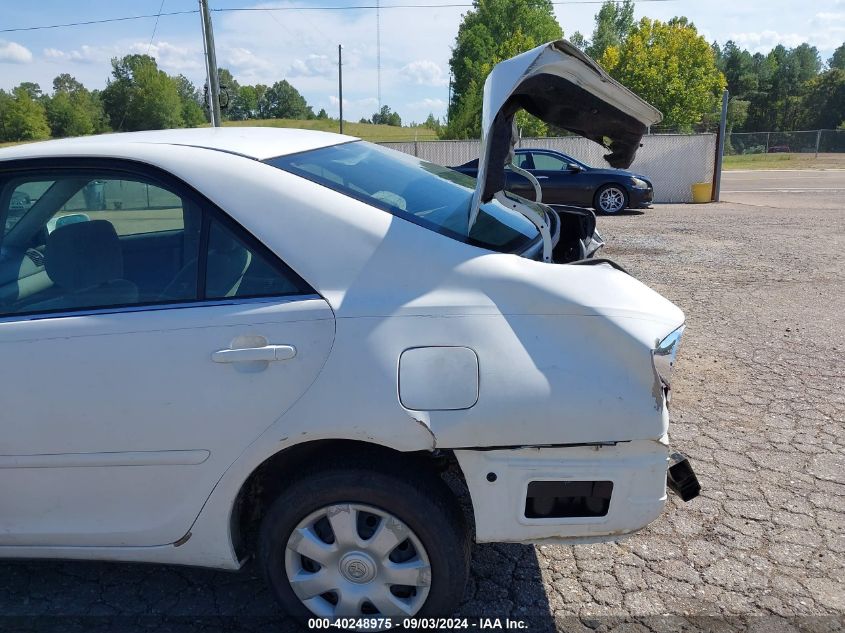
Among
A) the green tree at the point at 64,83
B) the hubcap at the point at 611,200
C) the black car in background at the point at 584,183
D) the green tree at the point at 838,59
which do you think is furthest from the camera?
the green tree at the point at 838,59

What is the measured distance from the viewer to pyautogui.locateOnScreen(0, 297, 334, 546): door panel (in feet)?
6.48

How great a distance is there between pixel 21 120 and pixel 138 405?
5486 centimetres

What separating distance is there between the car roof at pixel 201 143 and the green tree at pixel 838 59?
13544cm

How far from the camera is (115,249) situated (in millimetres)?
2355

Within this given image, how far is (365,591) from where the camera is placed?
7.06 feet

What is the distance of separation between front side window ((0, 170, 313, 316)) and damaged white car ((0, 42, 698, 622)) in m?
0.01

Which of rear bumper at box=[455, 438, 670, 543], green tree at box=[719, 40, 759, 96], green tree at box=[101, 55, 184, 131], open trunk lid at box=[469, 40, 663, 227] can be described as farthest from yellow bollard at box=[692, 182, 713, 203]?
green tree at box=[719, 40, 759, 96]

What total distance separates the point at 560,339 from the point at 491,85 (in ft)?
3.20

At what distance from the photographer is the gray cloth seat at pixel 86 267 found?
7.16 feet

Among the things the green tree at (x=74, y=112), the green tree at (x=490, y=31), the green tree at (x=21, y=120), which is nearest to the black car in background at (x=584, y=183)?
the green tree at (x=490, y=31)

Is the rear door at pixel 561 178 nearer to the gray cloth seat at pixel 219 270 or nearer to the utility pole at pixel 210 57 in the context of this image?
the utility pole at pixel 210 57

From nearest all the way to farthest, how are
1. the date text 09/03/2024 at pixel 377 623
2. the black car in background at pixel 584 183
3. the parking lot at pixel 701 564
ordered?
the date text 09/03/2024 at pixel 377 623, the parking lot at pixel 701 564, the black car in background at pixel 584 183

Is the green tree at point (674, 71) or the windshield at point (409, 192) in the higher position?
the green tree at point (674, 71)

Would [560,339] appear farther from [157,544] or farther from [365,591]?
[157,544]
